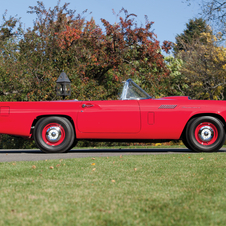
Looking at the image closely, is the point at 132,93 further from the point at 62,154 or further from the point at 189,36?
the point at 189,36

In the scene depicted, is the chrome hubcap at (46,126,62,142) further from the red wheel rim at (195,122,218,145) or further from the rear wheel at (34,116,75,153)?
the red wheel rim at (195,122,218,145)

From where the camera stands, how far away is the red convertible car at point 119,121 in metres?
7.47

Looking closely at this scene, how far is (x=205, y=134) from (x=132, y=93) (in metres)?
1.80

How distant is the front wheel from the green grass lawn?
1960mm

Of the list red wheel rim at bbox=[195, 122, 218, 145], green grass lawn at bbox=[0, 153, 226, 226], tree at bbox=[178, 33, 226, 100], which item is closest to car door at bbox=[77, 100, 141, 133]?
red wheel rim at bbox=[195, 122, 218, 145]

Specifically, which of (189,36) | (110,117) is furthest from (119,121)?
(189,36)

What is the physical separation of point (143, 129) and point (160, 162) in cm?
176

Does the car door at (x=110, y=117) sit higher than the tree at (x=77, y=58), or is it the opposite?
the tree at (x=77, y=58)

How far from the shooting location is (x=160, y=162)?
227 inches

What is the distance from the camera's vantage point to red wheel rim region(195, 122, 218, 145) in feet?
24.8

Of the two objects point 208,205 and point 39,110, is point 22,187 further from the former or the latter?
point 39,110

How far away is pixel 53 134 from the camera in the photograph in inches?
303

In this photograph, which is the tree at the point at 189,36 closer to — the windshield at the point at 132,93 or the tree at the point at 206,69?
the tree at the point at 206,69

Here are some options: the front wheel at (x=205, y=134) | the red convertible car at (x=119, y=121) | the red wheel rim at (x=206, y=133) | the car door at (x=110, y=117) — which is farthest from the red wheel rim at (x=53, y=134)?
the red wheel rim at (x=206, y=133)
